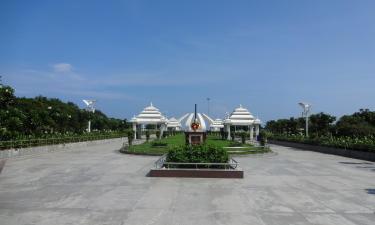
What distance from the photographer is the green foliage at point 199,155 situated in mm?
A: 16781

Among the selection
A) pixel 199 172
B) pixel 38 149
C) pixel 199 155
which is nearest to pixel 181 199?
pixel 199 172

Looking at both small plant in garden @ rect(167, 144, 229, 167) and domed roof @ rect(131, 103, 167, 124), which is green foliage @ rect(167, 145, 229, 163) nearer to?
small plant in garden @ rect(167, 144, 229, 167)

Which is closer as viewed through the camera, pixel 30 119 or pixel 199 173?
pixel 199 173

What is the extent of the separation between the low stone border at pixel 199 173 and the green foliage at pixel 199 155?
738mm

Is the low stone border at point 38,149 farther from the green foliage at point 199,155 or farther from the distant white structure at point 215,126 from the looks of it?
the distant white structure at point 215,126

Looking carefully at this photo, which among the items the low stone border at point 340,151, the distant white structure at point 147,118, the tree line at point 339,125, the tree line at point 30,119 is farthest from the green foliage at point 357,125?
the tree line at point 30,119

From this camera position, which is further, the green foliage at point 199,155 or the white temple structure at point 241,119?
the white temple structure at point 241,119

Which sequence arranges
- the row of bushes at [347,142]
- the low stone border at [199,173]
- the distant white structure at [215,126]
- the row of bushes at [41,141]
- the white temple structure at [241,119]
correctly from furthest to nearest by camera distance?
the distant white structure at [215,126] → the white temple structure at [241,119] → the row of bushes at [347,142] → the row of bushes at [41,141] → the low stone border at [199,173]

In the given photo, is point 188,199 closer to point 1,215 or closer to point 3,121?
point 1,215

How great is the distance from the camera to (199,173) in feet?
52.5

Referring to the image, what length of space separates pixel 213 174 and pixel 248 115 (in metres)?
46.5

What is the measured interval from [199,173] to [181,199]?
470 cm

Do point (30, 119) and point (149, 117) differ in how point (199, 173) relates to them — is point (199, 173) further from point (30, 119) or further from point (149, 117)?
point (149, 117)

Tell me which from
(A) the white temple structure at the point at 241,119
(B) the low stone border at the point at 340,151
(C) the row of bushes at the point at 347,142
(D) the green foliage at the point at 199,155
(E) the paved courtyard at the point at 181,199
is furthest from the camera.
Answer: (A) the white temple structure at the point at 241,119
